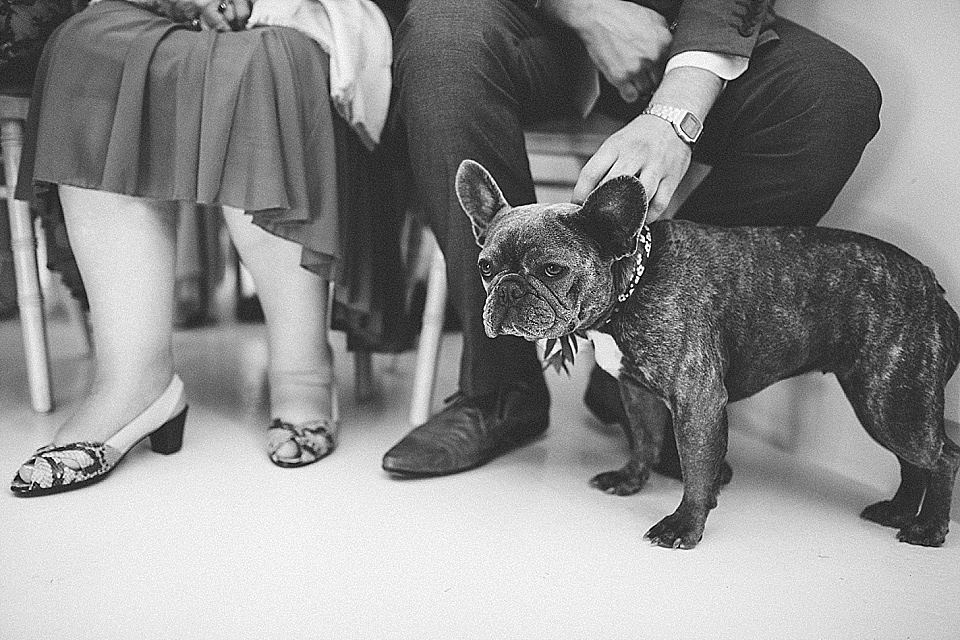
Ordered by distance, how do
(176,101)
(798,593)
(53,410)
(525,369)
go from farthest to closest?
1. (53,410)
2. (525,369)
3. (176,101)
4. (798,593)

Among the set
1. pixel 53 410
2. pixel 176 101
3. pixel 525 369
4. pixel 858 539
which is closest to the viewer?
pixel 858 539

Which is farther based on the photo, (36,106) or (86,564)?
(36,106)

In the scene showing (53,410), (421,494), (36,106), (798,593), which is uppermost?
(36,106)

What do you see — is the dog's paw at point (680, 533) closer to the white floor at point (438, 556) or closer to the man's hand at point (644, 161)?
the white floor at point (438, 556)

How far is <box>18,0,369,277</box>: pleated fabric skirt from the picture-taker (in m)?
1.05

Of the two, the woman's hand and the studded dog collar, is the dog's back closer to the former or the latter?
the studded dog collar

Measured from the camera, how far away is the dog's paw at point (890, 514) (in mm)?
983

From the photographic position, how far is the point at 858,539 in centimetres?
96

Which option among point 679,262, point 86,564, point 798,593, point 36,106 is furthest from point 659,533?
point 36,106

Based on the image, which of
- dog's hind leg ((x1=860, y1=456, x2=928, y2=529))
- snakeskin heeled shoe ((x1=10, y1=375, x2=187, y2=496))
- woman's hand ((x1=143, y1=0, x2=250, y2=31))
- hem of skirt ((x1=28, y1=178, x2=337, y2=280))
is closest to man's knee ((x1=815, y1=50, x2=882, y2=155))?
dog's hind leg ((x1=860, y1=456, x2=928, y2=529))

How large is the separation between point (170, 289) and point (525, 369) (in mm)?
443

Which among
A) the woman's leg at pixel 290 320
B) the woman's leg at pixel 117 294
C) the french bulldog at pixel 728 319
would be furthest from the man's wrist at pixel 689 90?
the woman's leg at pixel 117 294

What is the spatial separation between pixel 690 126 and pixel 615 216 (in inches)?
6.8

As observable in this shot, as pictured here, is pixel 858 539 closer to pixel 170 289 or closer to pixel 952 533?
pixel 952 533
